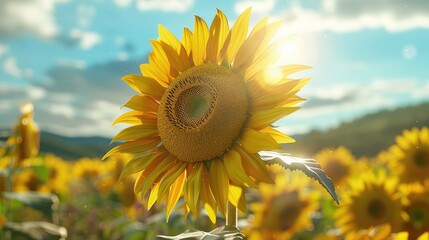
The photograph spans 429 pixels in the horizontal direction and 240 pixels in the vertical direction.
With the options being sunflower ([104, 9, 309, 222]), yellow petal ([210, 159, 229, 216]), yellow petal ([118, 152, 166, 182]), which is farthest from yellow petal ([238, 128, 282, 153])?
yellow petal ([118, 152, 166, 182])

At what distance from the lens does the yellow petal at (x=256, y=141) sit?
69.4 inches

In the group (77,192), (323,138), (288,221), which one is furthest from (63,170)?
(323,138)

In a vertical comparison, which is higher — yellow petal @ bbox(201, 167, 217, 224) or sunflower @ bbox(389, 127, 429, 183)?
yellow petal @ bbox(201, 167, 217, 224)

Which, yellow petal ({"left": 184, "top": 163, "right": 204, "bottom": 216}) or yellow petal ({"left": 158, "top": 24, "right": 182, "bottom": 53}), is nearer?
yellow petal ({"left": 184, "top": 163, "right": 204, "bottom": 216})

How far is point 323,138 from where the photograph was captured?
28.1 m

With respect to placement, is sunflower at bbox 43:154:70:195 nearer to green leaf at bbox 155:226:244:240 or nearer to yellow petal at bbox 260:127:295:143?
yellow petal at bbox 260:127:295:143

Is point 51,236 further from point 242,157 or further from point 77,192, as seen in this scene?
point 77,192

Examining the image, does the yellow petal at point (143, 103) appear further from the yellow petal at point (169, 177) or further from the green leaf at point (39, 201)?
the green leaf at point (39, 201)

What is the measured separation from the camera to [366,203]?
4.79m

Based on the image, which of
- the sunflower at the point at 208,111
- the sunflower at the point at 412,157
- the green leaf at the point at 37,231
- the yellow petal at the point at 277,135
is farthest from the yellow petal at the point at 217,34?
the sunflower at the point at 412,157

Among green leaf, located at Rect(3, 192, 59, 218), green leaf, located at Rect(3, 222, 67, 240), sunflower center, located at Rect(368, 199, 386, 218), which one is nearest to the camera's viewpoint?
green leaf, located at Rect(3, 222, 67, 240)

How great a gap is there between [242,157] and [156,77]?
0.54 m

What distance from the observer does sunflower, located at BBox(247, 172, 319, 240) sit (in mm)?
4855

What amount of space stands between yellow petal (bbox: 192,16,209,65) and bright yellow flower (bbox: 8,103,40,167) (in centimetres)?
274
